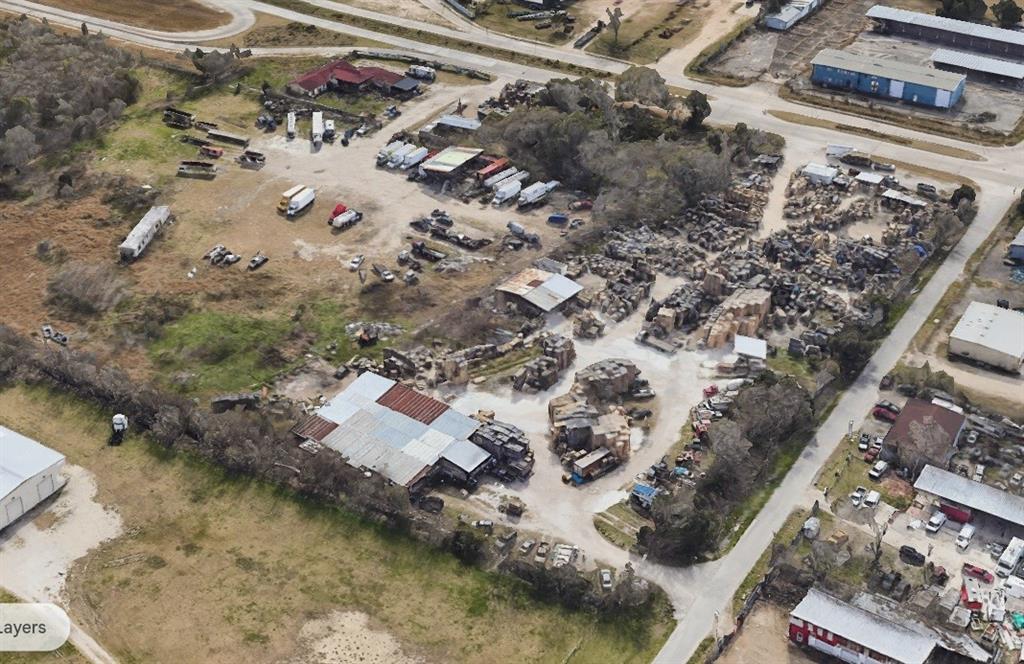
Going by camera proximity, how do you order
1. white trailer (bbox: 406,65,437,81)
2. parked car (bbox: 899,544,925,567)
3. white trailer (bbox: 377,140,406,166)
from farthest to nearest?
white trailer (bbox: 406,65,437,81) → white trailer (bbox: 377,140,406,166) → parked car (bbox: 899,544,925,567)

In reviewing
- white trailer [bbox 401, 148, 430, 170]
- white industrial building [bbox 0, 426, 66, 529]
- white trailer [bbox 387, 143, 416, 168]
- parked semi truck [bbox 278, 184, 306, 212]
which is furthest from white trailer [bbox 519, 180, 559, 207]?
white industrial building [bbox 0, 426, 66, 529]

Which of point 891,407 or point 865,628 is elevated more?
point 865,628

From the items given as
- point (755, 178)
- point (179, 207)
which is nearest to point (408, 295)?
point (179, 207)

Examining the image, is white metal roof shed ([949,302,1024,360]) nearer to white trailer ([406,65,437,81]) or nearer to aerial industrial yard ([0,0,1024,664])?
aerial industrial yard ([0,0,1024,664])

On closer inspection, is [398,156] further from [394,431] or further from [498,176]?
[394,431]


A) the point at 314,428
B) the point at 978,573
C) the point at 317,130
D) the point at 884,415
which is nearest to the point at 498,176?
the point at 317,130

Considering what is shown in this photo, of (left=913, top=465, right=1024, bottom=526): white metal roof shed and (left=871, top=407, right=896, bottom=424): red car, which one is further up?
(left=913, top=465, right=1024, bottom=526): white metal roof shed

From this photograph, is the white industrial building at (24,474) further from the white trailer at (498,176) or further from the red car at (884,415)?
the red car at (884,415)
